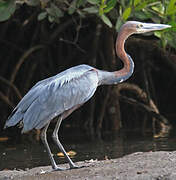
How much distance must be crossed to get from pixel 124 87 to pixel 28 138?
1883mm

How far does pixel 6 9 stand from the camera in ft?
24.9

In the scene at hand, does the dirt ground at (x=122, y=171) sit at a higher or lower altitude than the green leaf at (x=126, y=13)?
lower

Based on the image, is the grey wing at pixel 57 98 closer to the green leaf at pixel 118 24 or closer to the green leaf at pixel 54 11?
the green leaf at pixel 118 24

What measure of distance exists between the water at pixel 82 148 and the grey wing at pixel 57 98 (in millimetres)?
1260

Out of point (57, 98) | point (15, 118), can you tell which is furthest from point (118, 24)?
point (15, 118)

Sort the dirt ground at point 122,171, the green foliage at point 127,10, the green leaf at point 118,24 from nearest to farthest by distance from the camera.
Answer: the dirt ground at point 122,171, the green foliage at point 127,10, the green leaf at point 118,24

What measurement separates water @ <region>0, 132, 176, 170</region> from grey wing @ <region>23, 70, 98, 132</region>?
1.26 meters

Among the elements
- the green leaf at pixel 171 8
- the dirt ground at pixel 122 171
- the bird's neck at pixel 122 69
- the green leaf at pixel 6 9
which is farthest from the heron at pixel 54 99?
the green leaf at pixel 6 9

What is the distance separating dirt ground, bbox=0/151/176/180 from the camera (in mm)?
5102

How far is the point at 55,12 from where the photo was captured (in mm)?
7926

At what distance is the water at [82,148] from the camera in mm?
7308

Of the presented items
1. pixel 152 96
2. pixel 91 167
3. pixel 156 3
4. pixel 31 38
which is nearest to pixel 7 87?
pixel 31 38

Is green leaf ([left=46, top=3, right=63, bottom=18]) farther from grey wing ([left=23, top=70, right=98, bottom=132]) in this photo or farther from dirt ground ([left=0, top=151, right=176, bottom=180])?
dirt ground ([left=0, top=151, right=176, bottom=180])

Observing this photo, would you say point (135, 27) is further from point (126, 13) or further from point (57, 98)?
point (57, 98)
